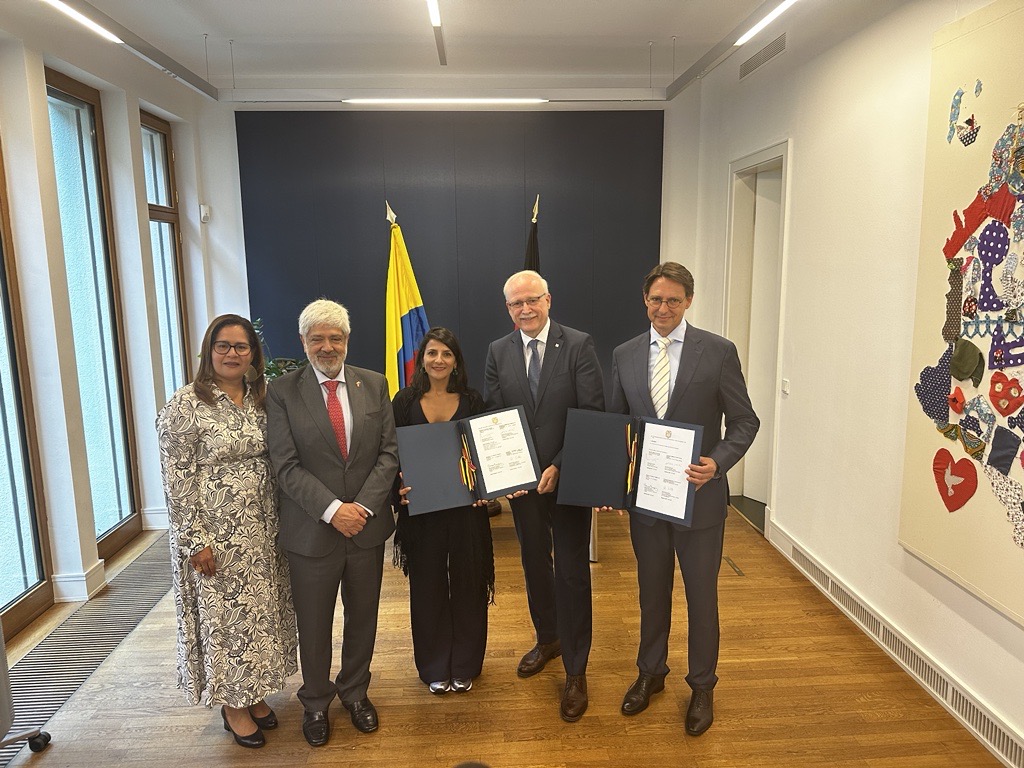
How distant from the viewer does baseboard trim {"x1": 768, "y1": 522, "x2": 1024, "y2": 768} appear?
2.44m

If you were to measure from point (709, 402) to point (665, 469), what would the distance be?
0.94 ft

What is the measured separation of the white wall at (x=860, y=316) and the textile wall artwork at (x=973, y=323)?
161mm

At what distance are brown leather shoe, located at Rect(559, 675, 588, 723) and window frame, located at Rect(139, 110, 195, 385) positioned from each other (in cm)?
410

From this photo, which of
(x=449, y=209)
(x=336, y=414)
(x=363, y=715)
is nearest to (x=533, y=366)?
(x=336, y=414)

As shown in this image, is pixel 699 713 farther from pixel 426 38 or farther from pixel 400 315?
pixel 426 38

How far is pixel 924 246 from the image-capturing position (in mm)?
2779

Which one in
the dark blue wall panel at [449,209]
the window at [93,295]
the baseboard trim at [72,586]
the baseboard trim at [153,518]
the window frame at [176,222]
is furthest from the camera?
the dark blue wall panel at [449,209]

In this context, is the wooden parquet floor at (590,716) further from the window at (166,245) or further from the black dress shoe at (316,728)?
the window at (166,245)

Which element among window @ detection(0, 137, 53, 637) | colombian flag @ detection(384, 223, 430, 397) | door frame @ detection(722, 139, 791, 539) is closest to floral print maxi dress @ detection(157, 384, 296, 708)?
window @ detection(0, 137, 53, 637)

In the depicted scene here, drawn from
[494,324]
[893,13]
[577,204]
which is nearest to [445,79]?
[577,204]

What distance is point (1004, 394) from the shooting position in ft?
7.73

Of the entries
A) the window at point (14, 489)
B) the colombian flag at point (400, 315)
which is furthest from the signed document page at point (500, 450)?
the colombian flag at point (400, 315)

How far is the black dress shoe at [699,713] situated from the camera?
260 cm

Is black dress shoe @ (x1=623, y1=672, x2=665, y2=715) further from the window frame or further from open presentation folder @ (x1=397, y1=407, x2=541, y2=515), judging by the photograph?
the window frame
